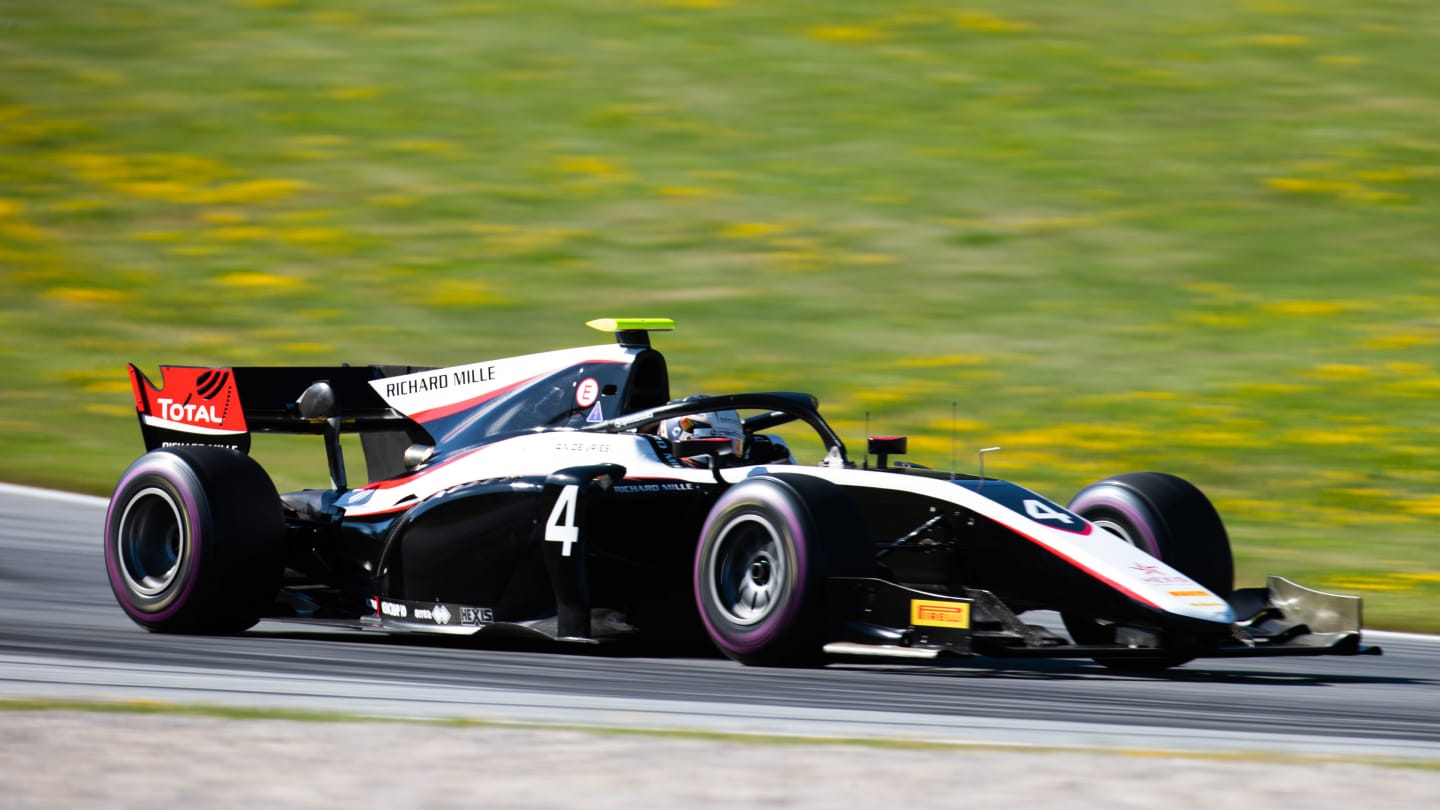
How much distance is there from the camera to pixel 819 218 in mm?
19750

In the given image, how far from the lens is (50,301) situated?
18.3 m

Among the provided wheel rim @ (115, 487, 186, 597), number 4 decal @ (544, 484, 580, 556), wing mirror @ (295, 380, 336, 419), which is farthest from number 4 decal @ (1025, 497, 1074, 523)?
wheel rim @ (115, 487, 186, 597)

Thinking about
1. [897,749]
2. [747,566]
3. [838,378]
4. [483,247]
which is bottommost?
[897,749]

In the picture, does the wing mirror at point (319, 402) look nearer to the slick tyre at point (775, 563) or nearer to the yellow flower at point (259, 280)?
the slick tyre at point (775, 563)

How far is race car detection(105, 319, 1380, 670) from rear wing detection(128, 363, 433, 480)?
0.02 metres

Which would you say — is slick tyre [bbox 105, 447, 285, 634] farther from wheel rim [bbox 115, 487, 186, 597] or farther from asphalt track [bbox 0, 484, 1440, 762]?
asphalt track [bbox 0, 484, 1440, 762]

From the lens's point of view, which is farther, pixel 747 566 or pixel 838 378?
pixel 838 378

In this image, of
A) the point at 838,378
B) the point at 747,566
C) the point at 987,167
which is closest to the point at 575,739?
the point at 747,566

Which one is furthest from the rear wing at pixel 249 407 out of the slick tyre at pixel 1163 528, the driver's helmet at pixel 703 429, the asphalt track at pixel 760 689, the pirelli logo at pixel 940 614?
the slick tyre at pixel 1163 528

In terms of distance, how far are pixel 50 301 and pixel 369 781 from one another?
14331mm

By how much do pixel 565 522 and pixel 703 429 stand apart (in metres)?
0.97

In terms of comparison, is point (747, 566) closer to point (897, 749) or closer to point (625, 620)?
point (625, 620)

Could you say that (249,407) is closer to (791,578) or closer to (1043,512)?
(791,578)

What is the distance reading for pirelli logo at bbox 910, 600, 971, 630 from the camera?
7.14 m
